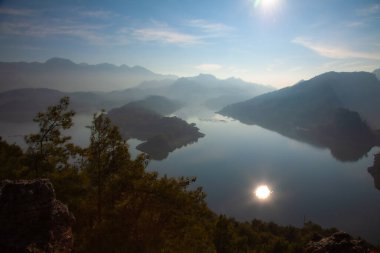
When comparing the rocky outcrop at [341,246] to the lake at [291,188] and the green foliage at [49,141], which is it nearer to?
the green foliage at [49,141]

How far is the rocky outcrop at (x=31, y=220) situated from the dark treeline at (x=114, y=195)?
171 inches

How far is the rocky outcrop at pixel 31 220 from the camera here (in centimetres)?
1383

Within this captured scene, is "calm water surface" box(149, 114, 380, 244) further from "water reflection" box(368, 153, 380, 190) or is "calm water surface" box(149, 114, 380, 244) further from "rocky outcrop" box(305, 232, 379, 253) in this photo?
"rocky outcrop" box(305, 232, 379, 253)

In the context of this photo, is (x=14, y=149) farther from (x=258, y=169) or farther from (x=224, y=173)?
(x=258, y=169)

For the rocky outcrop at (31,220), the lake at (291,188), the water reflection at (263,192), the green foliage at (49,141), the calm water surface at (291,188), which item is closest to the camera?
the rocky outcrop at (31,220)

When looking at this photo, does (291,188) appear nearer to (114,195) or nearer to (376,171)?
(376,171)

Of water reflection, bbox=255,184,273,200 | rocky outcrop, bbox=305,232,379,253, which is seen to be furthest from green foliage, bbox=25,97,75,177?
water reflection, bbox=255,184,273,200

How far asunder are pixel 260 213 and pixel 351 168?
9706 centimetres

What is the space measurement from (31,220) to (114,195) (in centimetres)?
956

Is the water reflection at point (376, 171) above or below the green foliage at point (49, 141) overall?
below

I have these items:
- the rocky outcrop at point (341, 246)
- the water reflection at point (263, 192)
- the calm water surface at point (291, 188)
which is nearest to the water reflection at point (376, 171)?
the calm water surface at point (291, 188)

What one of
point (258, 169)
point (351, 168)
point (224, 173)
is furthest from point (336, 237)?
point (351, 168)

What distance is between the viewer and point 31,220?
14.6m

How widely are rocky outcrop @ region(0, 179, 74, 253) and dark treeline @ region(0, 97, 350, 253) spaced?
4.35 m
